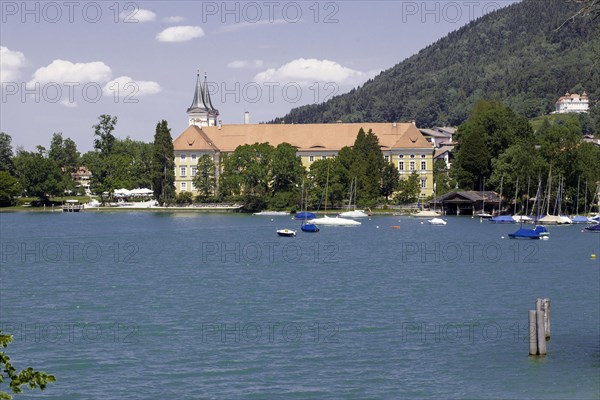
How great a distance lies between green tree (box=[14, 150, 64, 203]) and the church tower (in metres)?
24.4

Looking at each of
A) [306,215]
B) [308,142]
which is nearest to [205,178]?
[308,142]

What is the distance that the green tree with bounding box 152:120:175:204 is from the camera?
425ft

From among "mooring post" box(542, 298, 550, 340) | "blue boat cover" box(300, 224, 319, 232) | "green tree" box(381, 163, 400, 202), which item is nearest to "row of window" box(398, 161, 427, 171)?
"green tree" box(381, 163, 400, 202)

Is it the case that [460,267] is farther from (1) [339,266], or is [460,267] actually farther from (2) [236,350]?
(2) [236,350]

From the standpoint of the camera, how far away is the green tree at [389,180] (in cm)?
12275

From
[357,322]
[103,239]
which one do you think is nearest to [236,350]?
[357,322]

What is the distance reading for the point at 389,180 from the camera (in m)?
123

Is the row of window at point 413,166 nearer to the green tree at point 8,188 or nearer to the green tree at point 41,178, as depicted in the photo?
the green tree at point 41,178

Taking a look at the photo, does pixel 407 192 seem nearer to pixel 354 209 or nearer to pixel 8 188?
pixel 354 209

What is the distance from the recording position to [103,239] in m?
79.6

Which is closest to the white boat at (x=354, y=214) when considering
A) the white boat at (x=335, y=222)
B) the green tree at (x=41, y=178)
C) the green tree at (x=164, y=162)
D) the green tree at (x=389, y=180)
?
the white boat at (x=335, y=222)

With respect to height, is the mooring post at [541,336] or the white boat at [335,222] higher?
the mooring post at [541,336]

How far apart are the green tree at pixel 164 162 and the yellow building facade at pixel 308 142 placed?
8160mm

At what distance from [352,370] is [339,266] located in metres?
28.5
